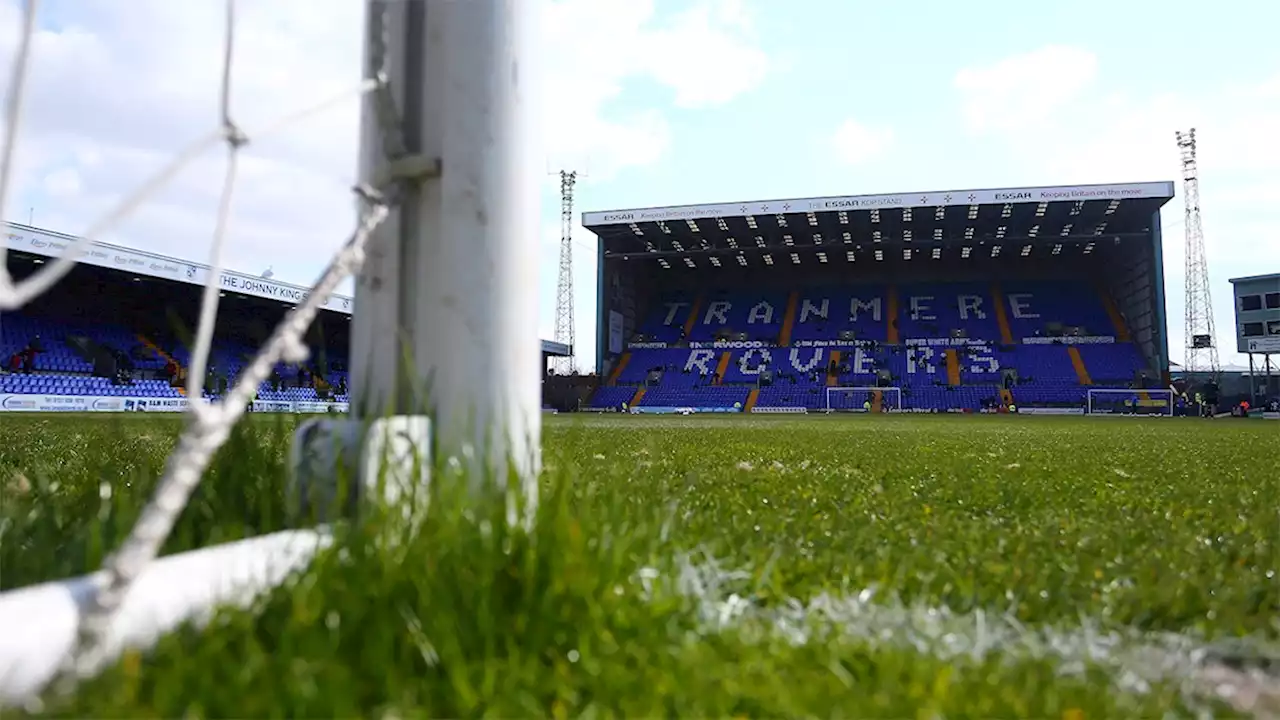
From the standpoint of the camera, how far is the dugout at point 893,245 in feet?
103

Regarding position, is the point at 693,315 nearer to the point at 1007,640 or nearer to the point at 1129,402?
the point at 1129,402

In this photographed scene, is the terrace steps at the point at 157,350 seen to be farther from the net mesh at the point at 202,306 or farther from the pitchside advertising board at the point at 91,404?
the net mesh at the point at 202,306

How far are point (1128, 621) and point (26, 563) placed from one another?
177 centimetres

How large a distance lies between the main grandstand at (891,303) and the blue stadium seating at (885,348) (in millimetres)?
73

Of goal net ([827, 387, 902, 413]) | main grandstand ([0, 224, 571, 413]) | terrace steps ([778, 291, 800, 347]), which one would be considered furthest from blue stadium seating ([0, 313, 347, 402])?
terrace steps ([778, 291, 800, 347])

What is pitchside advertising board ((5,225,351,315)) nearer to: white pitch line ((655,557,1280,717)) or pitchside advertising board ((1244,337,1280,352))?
white pitch line ((655,557,1280,717))

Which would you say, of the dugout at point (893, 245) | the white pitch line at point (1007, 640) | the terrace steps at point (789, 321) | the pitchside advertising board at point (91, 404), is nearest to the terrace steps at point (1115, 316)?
the dugout at point (893, 245)

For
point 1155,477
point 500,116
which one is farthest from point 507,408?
point 1155,477

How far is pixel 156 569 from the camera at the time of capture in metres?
0.96

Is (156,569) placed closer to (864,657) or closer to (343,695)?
(343,695)

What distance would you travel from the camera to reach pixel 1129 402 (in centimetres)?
3325

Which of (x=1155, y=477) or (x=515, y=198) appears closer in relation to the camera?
(x=515, y=198)

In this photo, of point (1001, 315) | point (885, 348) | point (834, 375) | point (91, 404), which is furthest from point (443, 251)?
point (1001, 315)

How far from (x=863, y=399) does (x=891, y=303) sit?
7.06 meters
